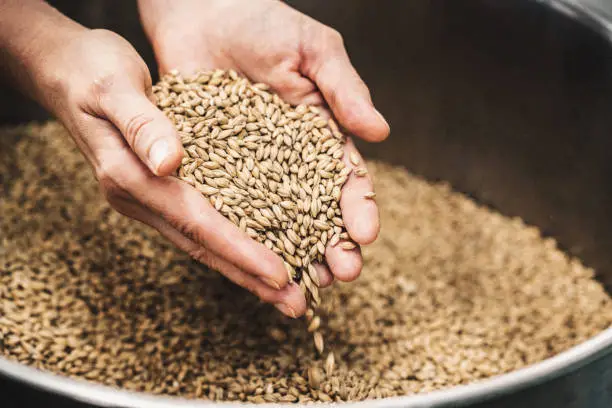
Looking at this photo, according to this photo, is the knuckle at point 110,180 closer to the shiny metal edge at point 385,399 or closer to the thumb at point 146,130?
the thumb at point 146,130

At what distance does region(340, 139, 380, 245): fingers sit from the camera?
1249mm

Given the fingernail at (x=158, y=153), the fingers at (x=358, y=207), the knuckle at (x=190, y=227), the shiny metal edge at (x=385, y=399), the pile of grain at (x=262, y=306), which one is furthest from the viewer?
the pile of grain at (x=262, y=306)

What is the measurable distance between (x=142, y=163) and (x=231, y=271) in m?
0.24

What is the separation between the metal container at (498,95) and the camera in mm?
1642

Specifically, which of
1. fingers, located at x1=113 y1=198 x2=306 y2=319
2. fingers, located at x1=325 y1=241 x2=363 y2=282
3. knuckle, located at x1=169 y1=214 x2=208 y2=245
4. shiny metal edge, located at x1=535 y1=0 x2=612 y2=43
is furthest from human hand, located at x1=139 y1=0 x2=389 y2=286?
shiny metal edge, located at x1=535 y1=0 x2=612 y2=43

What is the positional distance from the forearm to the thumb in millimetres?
291

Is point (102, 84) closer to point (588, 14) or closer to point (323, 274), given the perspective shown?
point (323, 274)

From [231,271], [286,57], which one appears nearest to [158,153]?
[231,271]

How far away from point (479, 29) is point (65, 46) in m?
1.00

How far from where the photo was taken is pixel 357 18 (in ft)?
6.16

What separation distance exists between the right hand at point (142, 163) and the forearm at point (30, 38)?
3.8 inches

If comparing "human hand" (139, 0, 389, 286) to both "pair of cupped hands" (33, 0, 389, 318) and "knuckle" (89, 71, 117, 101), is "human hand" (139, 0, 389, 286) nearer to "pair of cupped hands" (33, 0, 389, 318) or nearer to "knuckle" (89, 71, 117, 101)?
"pair of cupped hands" (33, 0, 389, 318)

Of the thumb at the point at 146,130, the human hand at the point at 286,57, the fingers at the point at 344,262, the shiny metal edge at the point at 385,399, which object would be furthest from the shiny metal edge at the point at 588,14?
the thumb at the point at 146,130

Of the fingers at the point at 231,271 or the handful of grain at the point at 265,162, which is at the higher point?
the handful of grain at the point at 265,162
